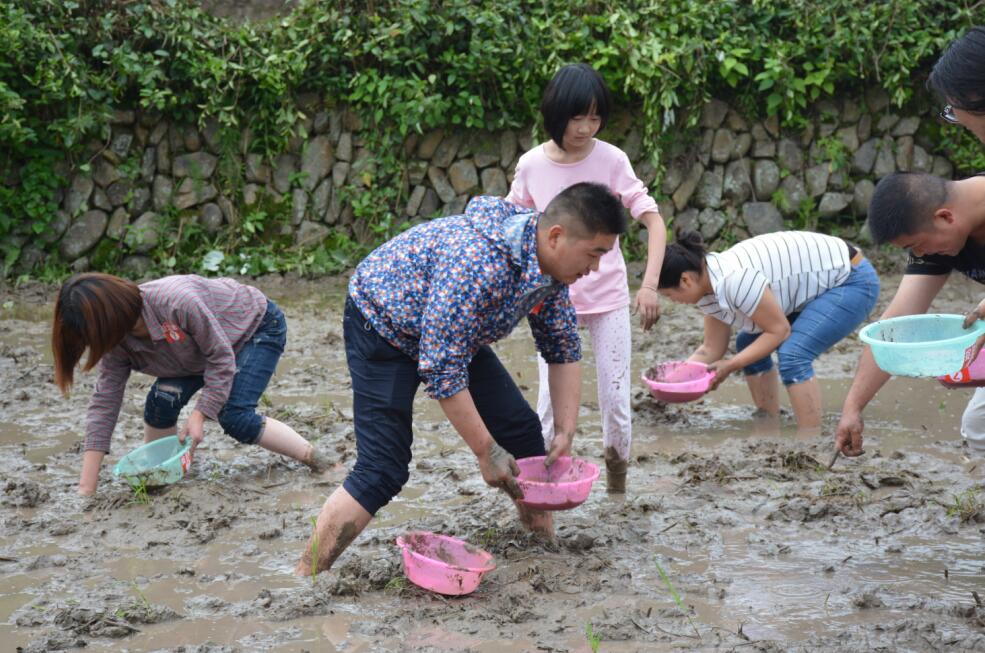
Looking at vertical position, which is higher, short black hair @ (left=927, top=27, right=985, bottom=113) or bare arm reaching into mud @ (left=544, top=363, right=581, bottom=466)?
short black hair @ (left=927, top=27, right=985, bottom=113)

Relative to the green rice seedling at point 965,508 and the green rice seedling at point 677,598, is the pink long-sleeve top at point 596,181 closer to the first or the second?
the green rice seedling at point 677,598

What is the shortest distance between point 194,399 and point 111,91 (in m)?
4.21

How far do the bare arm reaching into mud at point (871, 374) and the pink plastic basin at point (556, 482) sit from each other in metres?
0.88

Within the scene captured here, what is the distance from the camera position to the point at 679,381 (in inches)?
223

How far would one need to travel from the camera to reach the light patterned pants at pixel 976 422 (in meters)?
3.86

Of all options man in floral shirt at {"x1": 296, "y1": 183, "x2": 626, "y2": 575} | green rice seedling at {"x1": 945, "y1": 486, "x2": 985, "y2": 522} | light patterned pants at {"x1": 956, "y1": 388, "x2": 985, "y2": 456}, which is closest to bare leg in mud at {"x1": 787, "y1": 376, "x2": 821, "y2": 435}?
green rice seedling at {"x1": 945, "y1": 486, "x2": 985, "y2": 522}

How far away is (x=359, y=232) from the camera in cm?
977

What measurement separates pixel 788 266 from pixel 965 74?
7.90ft

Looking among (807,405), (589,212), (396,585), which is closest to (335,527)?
(396,585)

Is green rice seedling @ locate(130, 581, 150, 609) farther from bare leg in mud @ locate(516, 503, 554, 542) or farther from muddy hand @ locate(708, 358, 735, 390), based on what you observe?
muddy hand @ locate(708, 358, 735, 390)

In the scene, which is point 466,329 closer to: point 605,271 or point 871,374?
point 605,271

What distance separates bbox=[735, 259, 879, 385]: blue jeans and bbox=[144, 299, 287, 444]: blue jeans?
2461 millimetres

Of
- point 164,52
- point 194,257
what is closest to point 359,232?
point 194,257

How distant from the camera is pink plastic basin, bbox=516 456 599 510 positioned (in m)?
3.49
